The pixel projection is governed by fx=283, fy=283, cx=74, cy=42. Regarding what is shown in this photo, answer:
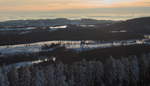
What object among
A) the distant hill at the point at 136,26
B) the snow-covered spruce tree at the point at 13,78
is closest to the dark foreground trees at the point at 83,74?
the snow-covered spruce tree at the point at 13,78

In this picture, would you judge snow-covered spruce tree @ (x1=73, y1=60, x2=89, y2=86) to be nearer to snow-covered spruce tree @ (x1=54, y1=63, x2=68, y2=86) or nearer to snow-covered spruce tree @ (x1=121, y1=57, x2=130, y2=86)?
snow-covered spruce tree @ (x1=54, y1=63, x2=68, y2=86)

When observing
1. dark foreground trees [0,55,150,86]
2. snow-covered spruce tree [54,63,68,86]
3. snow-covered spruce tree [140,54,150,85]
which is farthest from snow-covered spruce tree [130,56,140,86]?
snow-covered spruce tree [54,63,68,86]

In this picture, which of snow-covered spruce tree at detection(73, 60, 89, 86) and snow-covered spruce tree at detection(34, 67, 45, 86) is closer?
snow-covered spruce tree at detection(34, 67, 45, 86)

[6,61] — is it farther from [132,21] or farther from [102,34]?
[132,21]

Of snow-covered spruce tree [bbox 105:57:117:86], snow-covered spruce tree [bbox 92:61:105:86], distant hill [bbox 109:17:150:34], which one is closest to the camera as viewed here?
snow-covered spruce tree [bbox 92:61:105:86]

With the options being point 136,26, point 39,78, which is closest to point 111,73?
point 39,78

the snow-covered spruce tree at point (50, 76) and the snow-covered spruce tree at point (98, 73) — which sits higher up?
the snow-covered spruce tree at point (50, 76)

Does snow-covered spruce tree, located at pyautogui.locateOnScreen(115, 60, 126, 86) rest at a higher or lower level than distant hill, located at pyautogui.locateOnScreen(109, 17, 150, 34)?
higher

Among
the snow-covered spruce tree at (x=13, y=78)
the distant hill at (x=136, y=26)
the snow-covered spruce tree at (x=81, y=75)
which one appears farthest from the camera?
the distant hill at (x=136, y=26)

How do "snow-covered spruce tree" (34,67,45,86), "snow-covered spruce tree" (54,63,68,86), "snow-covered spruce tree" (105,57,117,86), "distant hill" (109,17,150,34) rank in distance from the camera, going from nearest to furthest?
"snow-covered spruce tree" (34,67,45,86), "snow-covered spruce tree" (54,63,68,86), "snow-covered spruce tree" (105,57,117,86), "distant hill" (109,17,150,34)

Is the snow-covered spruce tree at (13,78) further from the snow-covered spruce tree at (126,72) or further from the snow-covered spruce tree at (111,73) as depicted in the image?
the snow-covered spruce tree at (126,72)
